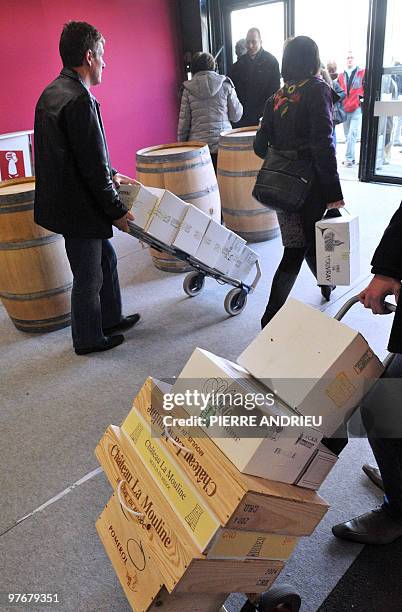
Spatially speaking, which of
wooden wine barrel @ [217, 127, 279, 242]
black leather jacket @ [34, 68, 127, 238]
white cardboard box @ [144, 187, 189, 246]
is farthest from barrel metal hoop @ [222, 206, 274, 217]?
black leather jacket @ [34, 68, 127, 238]

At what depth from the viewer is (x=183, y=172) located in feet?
12.1

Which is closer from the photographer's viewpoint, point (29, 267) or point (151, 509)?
point (151, 509)

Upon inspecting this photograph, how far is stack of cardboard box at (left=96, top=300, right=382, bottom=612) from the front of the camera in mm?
1091

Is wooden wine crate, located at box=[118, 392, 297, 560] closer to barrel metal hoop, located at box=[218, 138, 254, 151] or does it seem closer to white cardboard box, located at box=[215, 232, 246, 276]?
white cardboard box, located at box=[215, 232, 246, 276]

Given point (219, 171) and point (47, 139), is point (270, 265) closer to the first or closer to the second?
point (219, 171)

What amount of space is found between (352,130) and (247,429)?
653 centimetres

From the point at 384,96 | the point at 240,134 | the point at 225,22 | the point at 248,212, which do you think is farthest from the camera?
the point at 225,22

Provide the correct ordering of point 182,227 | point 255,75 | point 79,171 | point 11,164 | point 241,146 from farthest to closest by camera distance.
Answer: point 255,75
point 11,164
point 241,146
point 182,227
point 79,171

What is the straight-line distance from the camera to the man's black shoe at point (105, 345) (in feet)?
9.80

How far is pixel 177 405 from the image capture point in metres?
1.30

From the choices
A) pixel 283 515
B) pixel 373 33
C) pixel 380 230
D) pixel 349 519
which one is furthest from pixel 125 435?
pixel 373 33

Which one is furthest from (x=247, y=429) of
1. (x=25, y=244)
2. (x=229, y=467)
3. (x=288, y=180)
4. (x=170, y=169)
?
A: (x=170, y=169)

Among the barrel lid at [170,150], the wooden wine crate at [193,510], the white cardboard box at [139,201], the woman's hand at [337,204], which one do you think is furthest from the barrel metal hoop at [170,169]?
the wooden wine crate at [193,510]

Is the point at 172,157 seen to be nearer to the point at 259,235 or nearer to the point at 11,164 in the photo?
the point at 259,235
